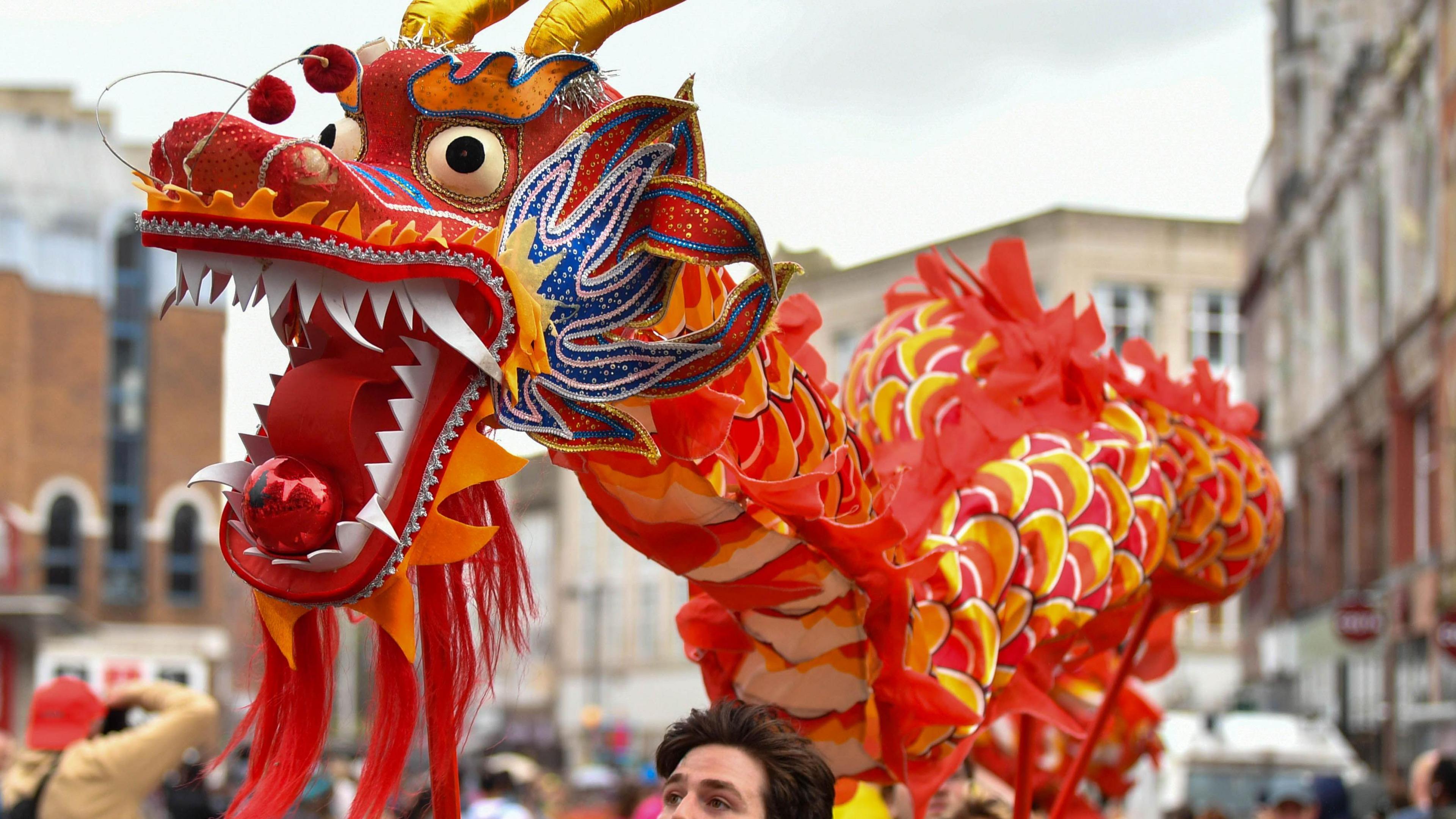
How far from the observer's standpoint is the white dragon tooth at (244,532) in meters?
2.23

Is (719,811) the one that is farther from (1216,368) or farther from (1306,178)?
(1216,368)

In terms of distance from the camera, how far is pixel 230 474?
88.4 inches

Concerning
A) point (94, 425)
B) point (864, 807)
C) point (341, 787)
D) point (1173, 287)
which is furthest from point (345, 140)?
point (1173, 287)

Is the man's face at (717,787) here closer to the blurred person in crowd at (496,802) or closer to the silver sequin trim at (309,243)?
the silver sequin trim at (309,243)

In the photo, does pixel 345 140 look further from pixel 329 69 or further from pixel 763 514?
pixel 763 514

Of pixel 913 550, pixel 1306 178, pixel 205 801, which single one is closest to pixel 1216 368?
pixel 1306 178

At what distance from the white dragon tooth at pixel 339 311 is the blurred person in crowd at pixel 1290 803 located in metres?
5.84

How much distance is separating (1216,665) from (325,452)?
3454 cm

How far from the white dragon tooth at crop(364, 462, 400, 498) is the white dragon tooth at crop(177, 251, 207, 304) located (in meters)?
0.30

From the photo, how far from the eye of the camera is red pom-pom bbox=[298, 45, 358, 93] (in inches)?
87.8

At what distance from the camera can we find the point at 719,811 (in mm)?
2320

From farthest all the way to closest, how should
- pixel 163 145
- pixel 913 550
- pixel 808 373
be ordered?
pixel 913 550, pixel 808 373, pixel 163 145

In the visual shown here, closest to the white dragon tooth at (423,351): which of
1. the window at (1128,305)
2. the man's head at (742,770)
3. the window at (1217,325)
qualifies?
the man's head at (742,770)

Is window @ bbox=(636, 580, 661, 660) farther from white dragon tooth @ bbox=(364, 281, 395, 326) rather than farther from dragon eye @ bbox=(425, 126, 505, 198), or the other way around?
white dragon tooth @ bbox=(364, 281, 395, 326)
